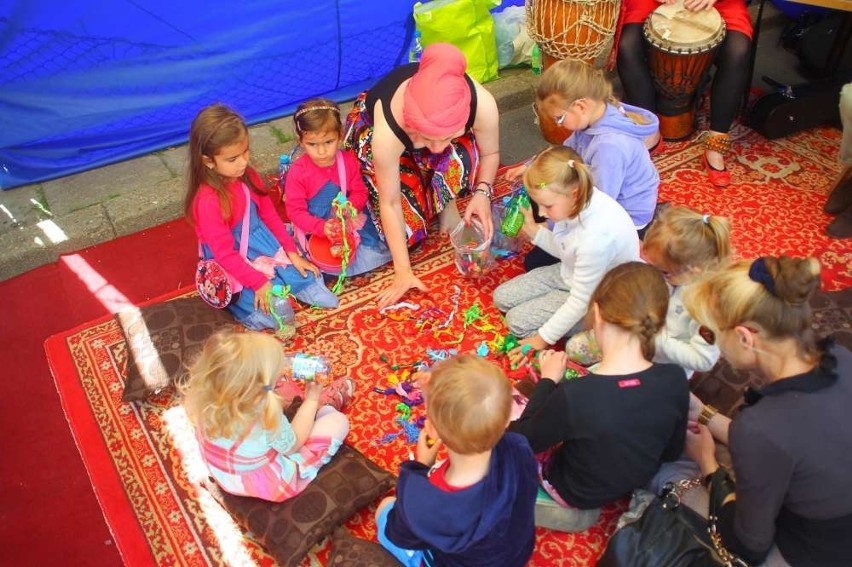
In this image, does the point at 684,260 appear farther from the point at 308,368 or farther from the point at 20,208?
the point at 20,208

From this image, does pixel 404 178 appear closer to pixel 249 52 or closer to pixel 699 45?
pixel 249 52

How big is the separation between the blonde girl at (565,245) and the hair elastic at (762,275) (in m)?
0.78

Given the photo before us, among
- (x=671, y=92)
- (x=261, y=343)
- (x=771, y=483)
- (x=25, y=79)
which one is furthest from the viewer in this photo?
(x=671, y=92)

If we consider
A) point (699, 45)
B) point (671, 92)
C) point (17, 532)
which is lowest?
Answer: point (17, 532)

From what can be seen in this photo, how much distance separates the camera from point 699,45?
3738mm

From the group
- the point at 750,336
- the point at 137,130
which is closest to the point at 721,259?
the point at 750,336

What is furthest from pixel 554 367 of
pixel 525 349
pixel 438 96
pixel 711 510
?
pixel 438 96

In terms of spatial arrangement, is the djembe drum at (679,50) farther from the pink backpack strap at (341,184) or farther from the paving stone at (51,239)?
the paving stone at (51,239)

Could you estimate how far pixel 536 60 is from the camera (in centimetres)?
480

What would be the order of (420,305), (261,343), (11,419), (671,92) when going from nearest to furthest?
(261,343) < (11,419) < (420,305) < (671,92)

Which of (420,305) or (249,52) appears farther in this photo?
(249,52)

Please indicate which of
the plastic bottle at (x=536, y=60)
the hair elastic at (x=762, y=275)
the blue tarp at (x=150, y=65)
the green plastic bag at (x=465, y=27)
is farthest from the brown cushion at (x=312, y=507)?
the plastic bottle at (x=536, y=60)

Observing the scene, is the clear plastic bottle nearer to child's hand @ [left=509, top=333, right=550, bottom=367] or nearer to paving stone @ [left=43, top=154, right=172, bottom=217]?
child's hand @ [left=509, top=333, right=550, bottom=367]

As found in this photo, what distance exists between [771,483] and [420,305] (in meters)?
1.76
